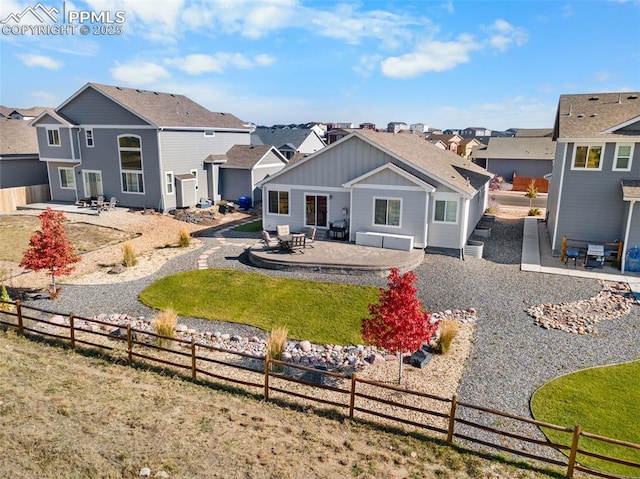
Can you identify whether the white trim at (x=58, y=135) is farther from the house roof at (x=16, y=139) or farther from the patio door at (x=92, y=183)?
the house roof at (x=16, y=139)

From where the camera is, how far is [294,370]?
36.7 feet

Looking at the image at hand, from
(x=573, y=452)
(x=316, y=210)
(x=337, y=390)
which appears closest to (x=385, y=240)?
(x=316, y=210)

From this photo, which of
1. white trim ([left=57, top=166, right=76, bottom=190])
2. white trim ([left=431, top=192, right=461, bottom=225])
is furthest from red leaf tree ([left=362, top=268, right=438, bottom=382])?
white trim ([left=57, top=166, right=76, bottom=190])

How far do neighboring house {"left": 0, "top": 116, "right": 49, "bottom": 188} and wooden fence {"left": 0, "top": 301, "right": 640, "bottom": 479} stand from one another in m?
22.8

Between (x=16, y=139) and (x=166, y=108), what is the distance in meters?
12.7

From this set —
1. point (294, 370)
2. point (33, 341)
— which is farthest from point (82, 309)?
point (294, 370)

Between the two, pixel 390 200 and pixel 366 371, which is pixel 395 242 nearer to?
pixel 390 200

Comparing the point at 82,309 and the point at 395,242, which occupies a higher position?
the point at 395,242

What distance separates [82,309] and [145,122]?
54.6 feet

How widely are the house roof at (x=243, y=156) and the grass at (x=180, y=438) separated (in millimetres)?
23482

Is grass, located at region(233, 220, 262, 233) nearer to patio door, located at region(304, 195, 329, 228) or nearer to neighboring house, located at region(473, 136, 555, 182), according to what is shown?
patio door, located at region(304, 195, 329, 228)

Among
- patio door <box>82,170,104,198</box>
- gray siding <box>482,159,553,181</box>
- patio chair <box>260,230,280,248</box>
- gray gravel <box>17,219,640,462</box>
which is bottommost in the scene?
gray gravel <box>17,219,640,462</box>

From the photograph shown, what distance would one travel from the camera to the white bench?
1950 cm

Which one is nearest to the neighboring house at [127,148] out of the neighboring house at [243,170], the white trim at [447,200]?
the neighboring house at [243,170]
